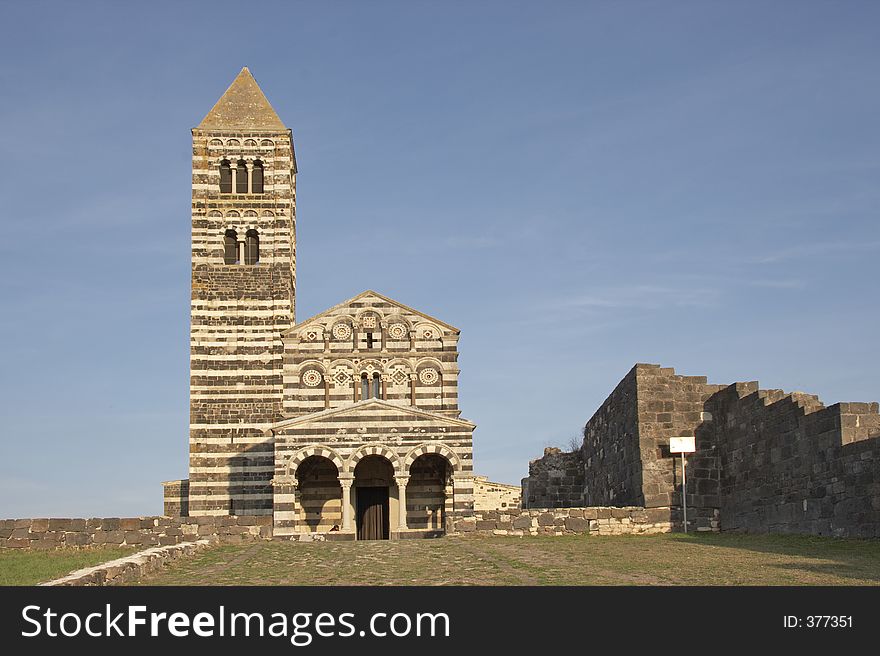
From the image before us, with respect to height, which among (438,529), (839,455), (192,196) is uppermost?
(192,196)

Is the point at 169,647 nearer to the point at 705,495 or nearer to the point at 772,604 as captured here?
the point at 772,604

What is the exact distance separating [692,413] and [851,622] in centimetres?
1960

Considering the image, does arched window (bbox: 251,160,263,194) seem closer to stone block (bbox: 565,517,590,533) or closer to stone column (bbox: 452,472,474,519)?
stone column (bbox: 452,472,474,519)

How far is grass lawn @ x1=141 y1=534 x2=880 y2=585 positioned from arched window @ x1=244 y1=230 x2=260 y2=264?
20.1 m

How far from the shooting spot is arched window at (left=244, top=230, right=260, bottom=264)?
44719 mm

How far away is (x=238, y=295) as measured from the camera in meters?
43.7

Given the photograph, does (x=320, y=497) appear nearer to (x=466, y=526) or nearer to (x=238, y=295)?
(x=238, y=295)

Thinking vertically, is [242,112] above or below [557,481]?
above

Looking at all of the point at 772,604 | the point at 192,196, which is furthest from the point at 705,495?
the point at 192,196

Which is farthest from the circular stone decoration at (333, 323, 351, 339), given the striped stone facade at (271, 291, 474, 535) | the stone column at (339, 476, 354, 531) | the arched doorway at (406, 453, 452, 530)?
the stone column at (339, 476, 354, 531)

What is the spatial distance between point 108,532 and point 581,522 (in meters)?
12.1

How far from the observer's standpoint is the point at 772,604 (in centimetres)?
1084

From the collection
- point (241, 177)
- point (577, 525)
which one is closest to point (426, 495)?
point (577, 525)

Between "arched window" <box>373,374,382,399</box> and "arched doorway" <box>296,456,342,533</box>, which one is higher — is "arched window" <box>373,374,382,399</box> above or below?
above
